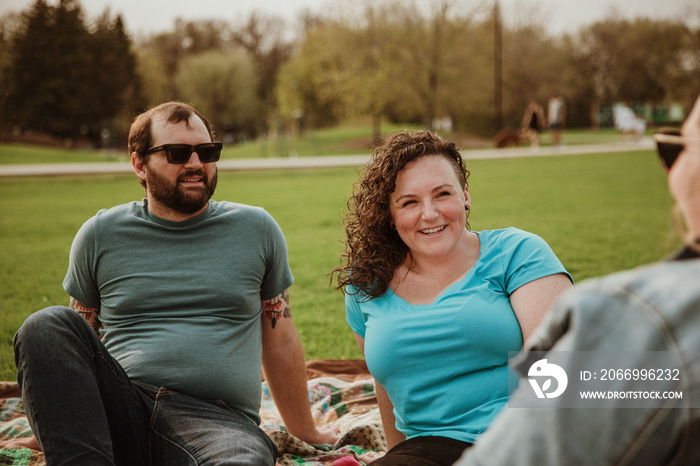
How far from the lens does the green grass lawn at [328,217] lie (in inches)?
239

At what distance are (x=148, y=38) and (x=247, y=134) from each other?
41.5 feet

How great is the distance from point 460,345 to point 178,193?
151 centimetres

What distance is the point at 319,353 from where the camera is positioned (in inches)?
190

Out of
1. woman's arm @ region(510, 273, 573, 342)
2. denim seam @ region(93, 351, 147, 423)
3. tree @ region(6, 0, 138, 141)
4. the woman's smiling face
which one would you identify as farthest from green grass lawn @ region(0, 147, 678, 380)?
tree @ region(6, 0, 138, 141)

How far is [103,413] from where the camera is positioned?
218 cm

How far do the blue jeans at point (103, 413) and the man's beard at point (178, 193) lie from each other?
29.5 inches

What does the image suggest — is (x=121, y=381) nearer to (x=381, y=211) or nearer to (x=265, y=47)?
(x=381, y=211)

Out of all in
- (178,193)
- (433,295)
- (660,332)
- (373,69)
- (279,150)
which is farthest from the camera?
(373,69)

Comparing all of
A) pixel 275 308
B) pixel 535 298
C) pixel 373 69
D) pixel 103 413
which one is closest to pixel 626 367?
pixel 535 298

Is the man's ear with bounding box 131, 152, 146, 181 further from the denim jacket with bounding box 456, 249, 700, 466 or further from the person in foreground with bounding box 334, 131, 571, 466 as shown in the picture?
the denim jacket with bounding box 456, 249, 700, 466

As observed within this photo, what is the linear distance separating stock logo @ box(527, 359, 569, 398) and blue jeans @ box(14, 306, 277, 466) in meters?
1.46

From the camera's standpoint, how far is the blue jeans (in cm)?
209

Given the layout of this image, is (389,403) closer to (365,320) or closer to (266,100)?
(365,320)

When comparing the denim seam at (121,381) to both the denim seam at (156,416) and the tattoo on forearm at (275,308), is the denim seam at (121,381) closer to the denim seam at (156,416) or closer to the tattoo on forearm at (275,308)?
the denim seam at (156,416)
